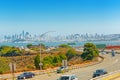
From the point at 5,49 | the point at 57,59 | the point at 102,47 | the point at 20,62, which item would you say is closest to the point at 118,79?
the point at 57,59

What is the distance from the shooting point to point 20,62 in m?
136

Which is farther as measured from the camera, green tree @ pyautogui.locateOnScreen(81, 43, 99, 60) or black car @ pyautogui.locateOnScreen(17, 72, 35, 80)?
green tree @ pyautogui.locateOnScreen(81, 43, 99, 60)

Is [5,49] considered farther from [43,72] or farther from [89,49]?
[43,72]

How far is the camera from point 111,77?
138ft

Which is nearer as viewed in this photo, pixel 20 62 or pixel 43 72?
pixel 43 72

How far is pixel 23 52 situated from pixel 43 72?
94853 mm

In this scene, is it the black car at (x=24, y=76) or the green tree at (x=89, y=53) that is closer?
the black car at (x=24, y=76)

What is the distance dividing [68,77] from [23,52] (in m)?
125

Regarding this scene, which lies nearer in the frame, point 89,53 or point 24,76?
point 24,76

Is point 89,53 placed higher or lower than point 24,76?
higher

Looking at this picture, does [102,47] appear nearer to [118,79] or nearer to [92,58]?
[92,58]

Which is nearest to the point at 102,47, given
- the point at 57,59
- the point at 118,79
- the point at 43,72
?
the point at 57,59

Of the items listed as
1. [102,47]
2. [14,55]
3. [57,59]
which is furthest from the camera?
[102,47]

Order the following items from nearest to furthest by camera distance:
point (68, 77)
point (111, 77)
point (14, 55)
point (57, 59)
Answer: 1. point (68, 77)
2. point (111, 77)
3. point (57, 59)
4. point (14, 55)
